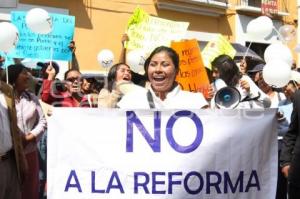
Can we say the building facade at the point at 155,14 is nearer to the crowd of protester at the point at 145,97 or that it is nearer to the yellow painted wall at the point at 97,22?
the yellow painted wall at the point at 97,22

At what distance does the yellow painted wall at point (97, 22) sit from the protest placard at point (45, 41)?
2.05 meters

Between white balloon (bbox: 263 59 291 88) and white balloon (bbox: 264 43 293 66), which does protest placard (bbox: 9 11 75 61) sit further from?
white balloon (bbox: 263 59 291 88)

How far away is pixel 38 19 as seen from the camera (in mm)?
7293

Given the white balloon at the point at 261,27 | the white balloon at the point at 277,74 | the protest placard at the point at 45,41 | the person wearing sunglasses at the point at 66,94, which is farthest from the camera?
the protest placard at the point at 45,41

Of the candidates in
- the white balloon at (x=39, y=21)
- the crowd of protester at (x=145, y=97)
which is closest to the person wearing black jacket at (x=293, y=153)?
the crowd of protester at (x=145, y=97)

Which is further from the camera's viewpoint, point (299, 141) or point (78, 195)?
point (299, 141)

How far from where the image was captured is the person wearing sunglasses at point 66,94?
6461 mm

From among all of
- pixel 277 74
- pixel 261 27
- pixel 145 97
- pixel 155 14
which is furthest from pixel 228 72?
pixel 155 14

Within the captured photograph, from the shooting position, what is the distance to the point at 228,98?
183 inches

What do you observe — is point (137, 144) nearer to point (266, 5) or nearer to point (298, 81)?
point (298, 81)

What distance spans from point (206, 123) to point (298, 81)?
3.33m

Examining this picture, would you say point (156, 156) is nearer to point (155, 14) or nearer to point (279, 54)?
point (279, 54)

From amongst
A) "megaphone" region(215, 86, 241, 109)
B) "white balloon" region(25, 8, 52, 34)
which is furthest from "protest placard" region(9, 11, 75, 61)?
"megaphone" region(215, 86, 241, 109)

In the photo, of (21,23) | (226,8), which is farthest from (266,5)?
(21,23)
